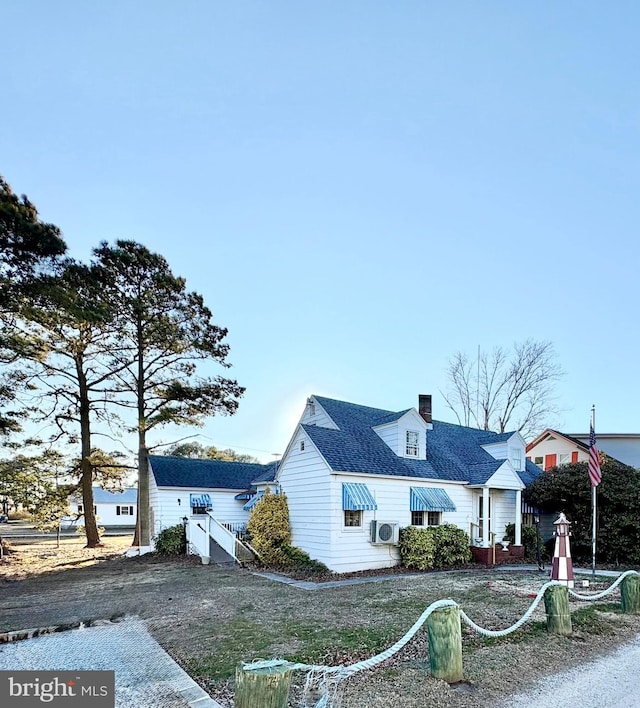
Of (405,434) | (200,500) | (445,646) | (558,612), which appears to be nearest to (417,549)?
(405,434)

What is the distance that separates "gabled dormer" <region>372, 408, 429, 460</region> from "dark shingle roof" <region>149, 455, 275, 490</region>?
739 cm

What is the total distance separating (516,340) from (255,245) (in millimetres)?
25142

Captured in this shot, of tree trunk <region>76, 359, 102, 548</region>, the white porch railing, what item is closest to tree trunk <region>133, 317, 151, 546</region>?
tree trunk <region>76, 359, 102, 548</region>

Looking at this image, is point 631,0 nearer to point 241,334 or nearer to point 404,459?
point 404,459

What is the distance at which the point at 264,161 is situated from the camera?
46.5 feet

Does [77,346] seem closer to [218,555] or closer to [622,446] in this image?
[218,555]

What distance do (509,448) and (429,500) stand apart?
654 centimetres

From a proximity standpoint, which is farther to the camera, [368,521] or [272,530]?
[272,530]

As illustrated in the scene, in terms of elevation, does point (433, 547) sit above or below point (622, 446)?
below

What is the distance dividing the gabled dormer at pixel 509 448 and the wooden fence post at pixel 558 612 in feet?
45.8

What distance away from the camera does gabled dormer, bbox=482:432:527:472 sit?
20.5 metres

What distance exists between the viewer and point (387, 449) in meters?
17.1

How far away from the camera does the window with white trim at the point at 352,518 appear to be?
14.5 metres

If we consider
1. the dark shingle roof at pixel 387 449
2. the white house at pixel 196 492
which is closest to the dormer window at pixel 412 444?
the dark shingle roof at pixel 387 449
